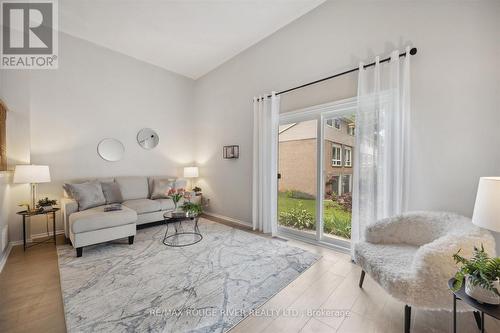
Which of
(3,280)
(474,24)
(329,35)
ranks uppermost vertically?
(329,35)

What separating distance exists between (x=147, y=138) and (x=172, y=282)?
134 inches

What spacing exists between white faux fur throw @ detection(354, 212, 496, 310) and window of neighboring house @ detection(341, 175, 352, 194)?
0.92m

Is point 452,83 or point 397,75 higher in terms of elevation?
point 397,75

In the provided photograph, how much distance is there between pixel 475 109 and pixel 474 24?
78 centimetres

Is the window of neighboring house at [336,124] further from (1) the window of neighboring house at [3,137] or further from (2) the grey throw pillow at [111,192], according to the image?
(1) the window of neighboring house at [3,137]

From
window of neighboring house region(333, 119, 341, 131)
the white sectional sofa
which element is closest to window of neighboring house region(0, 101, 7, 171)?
the white sectional sofa

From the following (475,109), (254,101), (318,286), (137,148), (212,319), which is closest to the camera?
(212,319)

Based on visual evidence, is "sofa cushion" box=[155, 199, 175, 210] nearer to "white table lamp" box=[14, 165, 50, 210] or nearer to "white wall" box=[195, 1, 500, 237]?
"white table lamp" box=[14, 165, 50, 210]

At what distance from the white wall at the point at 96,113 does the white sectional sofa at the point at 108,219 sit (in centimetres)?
48

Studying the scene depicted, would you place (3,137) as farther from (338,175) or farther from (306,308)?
(338,175)

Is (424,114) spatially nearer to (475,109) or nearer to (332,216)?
(475,109)

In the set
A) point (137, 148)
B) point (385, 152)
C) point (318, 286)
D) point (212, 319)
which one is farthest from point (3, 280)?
point (385, 152)

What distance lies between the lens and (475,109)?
6.06ft

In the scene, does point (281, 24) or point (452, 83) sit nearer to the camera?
point (452, 83)
